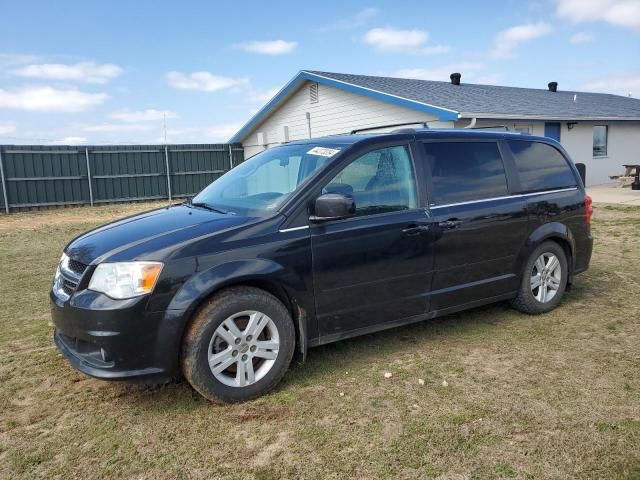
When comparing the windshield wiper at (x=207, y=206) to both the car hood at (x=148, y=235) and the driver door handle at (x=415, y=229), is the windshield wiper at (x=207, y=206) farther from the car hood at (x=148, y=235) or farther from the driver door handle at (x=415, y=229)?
the driver door handle at (x=415, y=229)

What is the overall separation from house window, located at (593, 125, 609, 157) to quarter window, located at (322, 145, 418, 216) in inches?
711

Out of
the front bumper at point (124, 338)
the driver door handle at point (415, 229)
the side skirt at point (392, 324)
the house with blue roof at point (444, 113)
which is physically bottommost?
the side skirt at point (392, 324)

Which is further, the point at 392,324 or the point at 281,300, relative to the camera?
the point at 392,324

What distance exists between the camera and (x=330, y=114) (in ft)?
57.7

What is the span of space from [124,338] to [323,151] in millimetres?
1955

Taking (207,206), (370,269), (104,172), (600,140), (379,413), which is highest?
(600,140)

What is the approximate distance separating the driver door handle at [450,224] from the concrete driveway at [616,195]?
1122 centimetres

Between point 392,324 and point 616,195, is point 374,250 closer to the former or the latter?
point 392,324

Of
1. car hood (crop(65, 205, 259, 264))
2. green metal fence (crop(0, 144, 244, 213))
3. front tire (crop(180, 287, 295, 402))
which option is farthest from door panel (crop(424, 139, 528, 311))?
green metal fence (crop(0, 144, 244, 213))

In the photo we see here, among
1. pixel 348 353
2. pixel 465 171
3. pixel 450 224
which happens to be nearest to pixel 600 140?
pixel 465 171

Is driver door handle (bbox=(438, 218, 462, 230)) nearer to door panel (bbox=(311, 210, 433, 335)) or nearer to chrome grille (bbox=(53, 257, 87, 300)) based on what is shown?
door panel (bbox=(311, 210, 433, 335))

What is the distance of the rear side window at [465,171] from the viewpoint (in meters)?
4.23

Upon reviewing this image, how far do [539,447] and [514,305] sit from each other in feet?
7.57

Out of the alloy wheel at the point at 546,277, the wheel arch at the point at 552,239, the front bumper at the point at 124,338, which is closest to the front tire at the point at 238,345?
the front bumper at the point at 124,338
